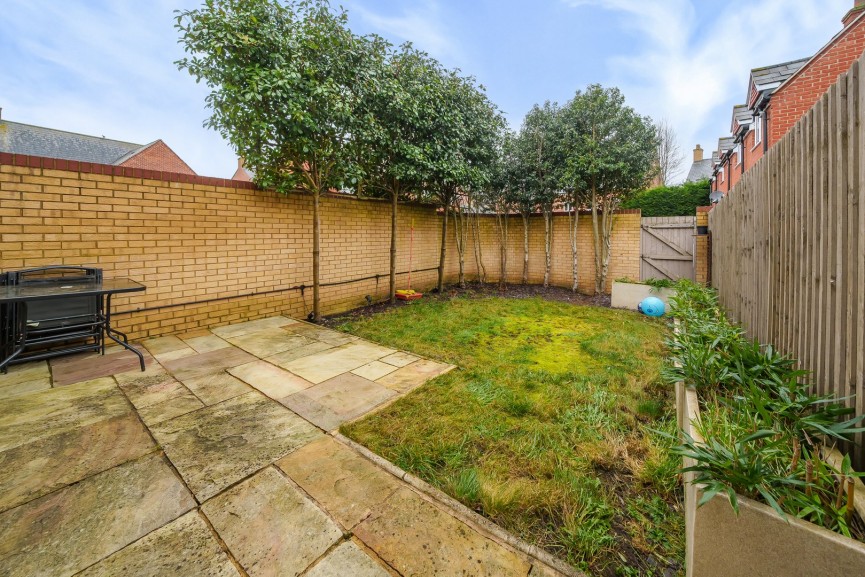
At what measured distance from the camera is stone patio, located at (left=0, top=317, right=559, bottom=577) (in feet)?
4.43

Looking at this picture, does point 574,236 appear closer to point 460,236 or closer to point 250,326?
point 460,236

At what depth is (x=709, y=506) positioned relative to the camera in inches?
45.8

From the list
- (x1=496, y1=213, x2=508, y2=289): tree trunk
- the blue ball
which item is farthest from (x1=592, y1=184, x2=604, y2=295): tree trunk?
(x1=496, y1=213, x2=508, y2=289): tree trunk

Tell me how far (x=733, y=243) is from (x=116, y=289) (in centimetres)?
658

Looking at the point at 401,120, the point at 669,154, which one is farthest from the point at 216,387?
the point at 669,154

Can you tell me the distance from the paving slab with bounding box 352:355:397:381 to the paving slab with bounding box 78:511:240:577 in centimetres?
183

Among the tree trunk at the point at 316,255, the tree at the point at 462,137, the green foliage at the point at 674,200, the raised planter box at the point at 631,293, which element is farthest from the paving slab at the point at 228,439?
the green foliage at the point at 674,200

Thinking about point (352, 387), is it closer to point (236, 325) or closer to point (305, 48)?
point (236, 325)

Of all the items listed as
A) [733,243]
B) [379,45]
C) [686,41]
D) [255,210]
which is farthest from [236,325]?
[686,41]

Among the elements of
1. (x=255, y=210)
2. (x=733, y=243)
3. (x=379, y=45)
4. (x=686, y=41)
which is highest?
(x=686, y=41)

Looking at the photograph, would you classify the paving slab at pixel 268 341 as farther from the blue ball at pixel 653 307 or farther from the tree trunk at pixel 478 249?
the tree trunk at pixel 478 249

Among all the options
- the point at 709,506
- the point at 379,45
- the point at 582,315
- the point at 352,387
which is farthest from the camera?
the point at 582,315

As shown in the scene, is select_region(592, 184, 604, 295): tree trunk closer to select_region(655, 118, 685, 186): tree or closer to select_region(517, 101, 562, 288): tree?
select_region(517, 101, 562, 288): tree

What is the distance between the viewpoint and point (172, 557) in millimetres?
1350
